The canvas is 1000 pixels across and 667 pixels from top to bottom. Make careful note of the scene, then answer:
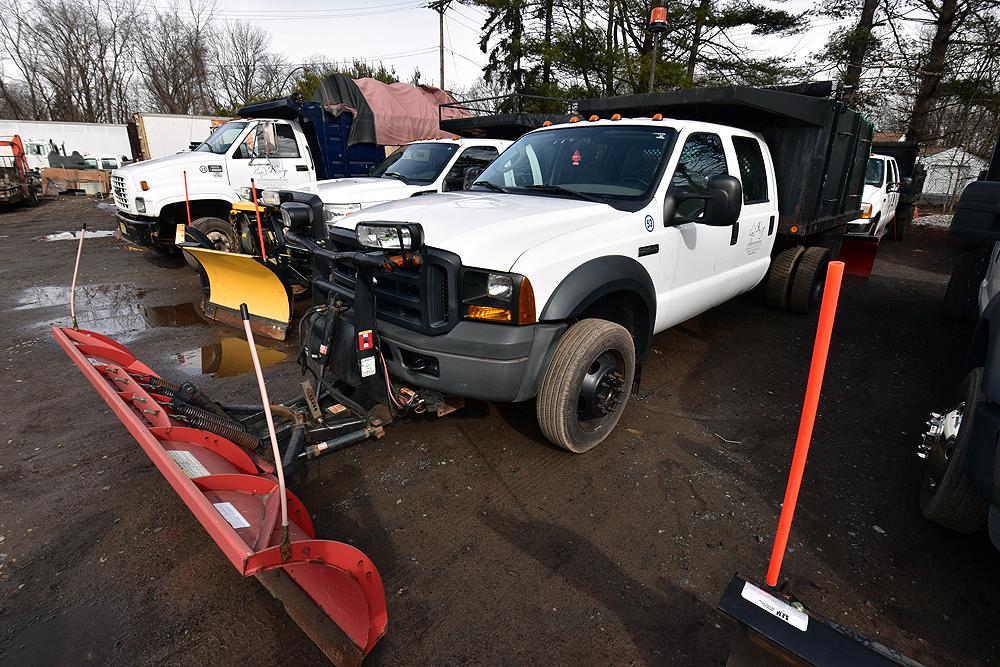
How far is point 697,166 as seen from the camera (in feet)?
13.5

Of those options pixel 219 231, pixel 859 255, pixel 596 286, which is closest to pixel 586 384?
pixel 596 286

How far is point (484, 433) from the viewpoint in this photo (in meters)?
3.77

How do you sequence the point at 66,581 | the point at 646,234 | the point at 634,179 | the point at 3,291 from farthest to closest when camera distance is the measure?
1. the point at 3,291
2. the point at 634,179
3. the point at 646,234
4. the point at 66,581

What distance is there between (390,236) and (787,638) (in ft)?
7.59

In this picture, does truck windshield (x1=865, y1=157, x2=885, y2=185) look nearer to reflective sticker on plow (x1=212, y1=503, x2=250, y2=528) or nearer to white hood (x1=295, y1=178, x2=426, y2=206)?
white hood (x1=295, y1=178, x2=426, y2=206)

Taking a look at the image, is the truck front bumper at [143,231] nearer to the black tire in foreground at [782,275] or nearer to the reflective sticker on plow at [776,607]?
the black tire in foreground at [782,275]

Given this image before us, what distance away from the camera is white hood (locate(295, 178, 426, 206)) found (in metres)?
6.81

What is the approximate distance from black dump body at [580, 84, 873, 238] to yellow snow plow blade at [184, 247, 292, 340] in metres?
3.93

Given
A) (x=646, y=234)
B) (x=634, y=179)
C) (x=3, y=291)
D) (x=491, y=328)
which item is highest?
(x=634, y=179)

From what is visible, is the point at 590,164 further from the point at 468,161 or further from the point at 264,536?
the point at 468,161

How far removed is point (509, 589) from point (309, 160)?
9.07 m

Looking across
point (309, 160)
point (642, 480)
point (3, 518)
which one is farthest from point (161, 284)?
point (642, 480)

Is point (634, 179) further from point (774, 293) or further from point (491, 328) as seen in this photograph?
point (774, 293)

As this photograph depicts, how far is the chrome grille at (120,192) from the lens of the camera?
8.41m
